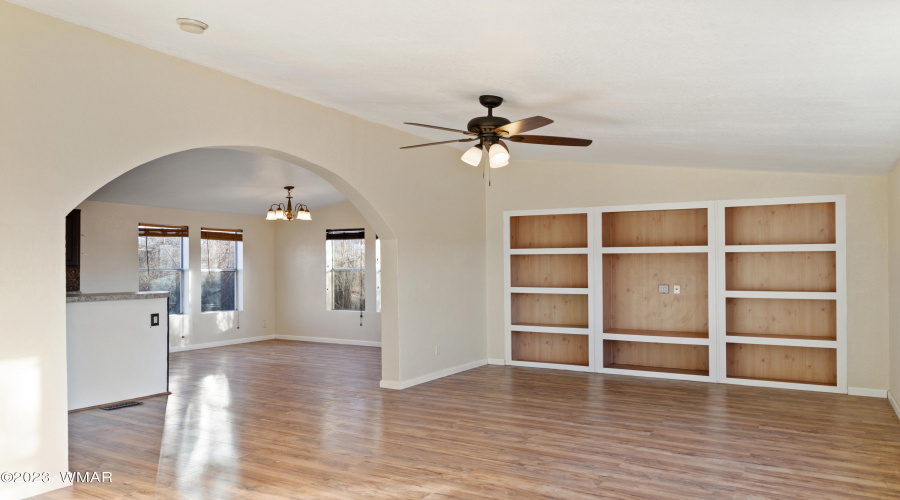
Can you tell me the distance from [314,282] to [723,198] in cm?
677

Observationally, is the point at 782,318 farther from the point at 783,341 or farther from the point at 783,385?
the point at 783,385

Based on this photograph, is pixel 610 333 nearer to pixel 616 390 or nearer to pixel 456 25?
pixel 616 390

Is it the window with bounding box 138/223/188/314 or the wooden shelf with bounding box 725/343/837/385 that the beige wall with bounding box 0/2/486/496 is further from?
the window with bounding box 138/223/188/314

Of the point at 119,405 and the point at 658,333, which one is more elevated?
the point at 658,333

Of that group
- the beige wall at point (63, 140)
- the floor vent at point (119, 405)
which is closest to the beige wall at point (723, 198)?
the beige wall at point (63, 140)

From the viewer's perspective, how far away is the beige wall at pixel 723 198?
6113mm

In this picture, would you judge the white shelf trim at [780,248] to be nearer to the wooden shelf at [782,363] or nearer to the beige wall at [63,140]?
the wooden shelf at [782,363]

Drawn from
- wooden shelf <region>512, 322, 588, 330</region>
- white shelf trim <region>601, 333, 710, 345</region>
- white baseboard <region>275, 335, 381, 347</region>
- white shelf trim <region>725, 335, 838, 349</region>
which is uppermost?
wooden shelf <region>512, 322, 588, 330</region>

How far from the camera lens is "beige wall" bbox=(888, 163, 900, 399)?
5.30 m

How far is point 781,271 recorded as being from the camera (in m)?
6.80

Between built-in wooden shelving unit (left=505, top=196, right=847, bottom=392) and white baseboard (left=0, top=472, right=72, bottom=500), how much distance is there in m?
5.32

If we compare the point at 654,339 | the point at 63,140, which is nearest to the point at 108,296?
the point at 63,140

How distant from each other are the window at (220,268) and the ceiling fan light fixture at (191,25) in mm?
7003

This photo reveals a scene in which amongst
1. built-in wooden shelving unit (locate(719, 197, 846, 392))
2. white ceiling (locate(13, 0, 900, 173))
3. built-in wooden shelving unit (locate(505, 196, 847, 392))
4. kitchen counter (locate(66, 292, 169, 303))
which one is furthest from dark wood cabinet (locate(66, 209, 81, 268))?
built-in wooden shelving unit (locate(719, 197, 846, 392))
